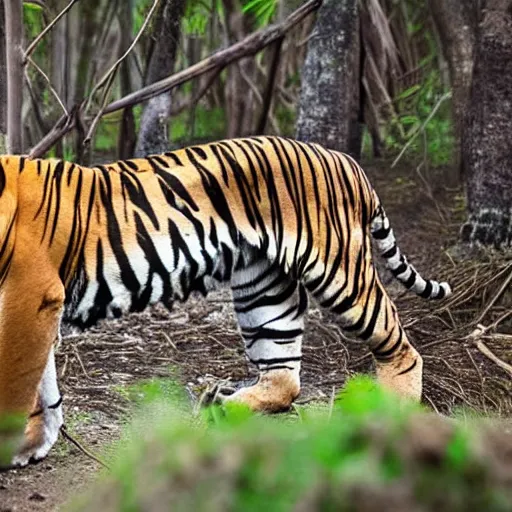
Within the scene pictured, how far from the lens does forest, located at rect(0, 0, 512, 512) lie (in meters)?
1.35

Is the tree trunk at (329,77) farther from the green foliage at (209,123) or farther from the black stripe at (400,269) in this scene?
the green foliage at (209,123)

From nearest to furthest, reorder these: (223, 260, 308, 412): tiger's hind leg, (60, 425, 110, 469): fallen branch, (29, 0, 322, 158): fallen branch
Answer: (60, 425, 110, 469): fallen branch → (223, 260, 308, 412): tiger's hind leg → (29, 0, 322, 158): fallen branch

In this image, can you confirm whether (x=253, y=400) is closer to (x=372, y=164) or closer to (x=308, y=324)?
(x=308, y=324)

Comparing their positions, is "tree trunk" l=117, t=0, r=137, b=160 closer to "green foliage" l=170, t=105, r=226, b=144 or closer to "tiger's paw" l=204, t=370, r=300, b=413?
"green foliage" l=170, t=105, r=226, b=144

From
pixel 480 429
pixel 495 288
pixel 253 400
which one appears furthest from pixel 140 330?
pixel 480 429

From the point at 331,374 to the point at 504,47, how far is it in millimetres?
2720

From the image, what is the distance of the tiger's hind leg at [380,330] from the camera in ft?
16.8

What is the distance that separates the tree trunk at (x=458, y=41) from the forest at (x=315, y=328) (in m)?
0.02

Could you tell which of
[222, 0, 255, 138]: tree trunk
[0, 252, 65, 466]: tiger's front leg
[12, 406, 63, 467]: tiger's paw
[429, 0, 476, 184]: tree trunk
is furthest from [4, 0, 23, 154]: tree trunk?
[222, 0, 255, 138]: tree trunk

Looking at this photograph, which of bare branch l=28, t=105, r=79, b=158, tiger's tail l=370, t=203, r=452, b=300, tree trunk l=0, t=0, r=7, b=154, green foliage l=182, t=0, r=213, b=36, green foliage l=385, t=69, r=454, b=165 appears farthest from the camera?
green foliage l=182, t=0, r=213, b=36

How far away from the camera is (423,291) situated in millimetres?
5773

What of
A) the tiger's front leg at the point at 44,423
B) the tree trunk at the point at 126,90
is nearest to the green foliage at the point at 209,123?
the tree trunk at the point at 126,90

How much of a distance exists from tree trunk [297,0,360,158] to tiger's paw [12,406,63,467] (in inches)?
151

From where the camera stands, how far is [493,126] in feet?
24.4
